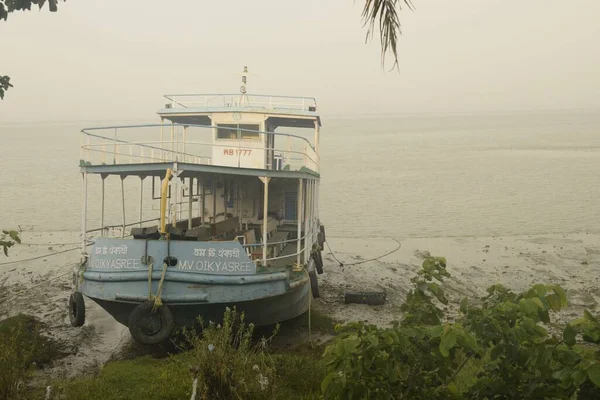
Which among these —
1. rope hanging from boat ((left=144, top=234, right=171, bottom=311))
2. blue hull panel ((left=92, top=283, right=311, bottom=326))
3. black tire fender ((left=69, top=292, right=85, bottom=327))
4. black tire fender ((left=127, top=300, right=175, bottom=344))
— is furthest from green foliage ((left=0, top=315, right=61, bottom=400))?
rope hanging from boat ((left=144, top=234, right=171, bottom=311))

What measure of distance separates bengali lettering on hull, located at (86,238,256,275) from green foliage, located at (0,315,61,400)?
1.61m

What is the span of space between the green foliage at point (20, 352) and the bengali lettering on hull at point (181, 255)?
1.61 meters

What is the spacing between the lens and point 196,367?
20.4 ft

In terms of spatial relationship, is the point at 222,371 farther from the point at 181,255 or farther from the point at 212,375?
the point at 181,255

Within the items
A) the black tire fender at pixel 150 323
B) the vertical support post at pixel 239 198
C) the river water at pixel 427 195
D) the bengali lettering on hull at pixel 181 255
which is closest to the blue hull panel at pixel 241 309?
the black tire fender at pixel 150 323

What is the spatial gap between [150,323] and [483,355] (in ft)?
18.9

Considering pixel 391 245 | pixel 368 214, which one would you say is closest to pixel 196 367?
pixel 391 245

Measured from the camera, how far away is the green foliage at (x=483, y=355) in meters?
3.91

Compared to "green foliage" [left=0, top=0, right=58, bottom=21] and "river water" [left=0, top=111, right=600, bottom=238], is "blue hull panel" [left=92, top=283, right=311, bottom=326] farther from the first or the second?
"river water" [left=0, top=111, right=600, bottom=238]

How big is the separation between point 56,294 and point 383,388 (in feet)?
39.8

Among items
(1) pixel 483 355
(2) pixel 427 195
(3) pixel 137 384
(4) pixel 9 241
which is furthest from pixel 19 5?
(2) pixel 427 195

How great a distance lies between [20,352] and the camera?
8.78 m

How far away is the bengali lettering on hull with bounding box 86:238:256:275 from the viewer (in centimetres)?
920

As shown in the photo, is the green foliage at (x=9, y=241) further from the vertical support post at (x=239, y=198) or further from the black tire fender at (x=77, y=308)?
the vertical support post at (x=239, y=198)
